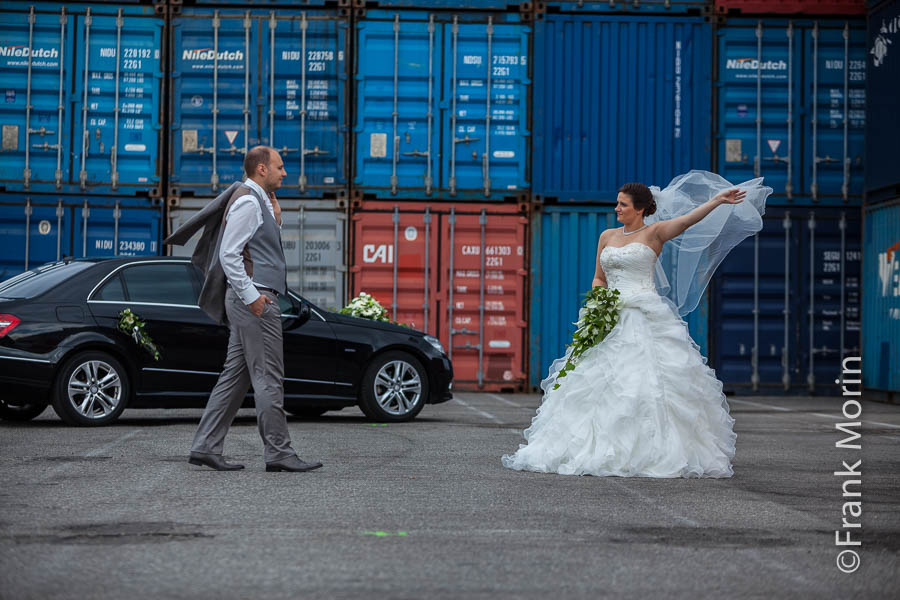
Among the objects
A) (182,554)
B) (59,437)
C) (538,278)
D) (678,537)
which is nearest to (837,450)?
(678,537)

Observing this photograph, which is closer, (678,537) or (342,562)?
(342,562)

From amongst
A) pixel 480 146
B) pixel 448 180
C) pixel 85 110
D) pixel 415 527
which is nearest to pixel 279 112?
pixel 448 180

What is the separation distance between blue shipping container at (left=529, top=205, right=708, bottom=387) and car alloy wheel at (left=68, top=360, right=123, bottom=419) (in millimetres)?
7779

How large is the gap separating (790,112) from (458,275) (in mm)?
5058

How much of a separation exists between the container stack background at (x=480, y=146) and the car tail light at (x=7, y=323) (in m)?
6.76

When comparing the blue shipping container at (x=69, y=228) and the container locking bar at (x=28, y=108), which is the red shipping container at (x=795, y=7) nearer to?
the blue shipping container at (x=69, y=228)

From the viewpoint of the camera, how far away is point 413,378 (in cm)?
1212

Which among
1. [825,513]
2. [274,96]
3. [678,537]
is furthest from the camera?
[274,96]

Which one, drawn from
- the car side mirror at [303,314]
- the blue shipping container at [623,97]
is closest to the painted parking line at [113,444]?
the car side mirror at [303,314]

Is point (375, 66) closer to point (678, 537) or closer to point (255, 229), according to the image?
point (255, 229)

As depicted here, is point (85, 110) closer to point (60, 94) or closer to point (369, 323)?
point (60, 94)

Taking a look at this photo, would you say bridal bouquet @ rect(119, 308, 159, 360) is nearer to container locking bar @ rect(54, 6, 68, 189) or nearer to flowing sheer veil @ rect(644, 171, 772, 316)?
flowing sheer veil @ rect(644, 171, 772, 316)

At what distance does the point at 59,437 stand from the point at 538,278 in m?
8.99

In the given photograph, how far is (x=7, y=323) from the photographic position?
10.4m
